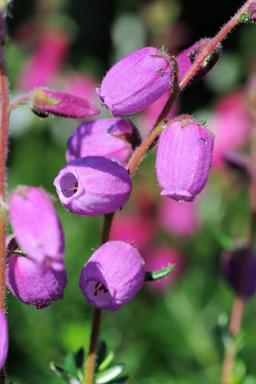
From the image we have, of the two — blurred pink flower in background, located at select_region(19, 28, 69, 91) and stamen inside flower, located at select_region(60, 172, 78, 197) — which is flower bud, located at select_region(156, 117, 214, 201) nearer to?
stamen inside flower, located at select_region(60, 172, 78, 197)

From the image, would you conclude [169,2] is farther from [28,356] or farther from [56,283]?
[56,283]

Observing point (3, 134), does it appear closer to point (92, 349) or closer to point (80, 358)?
point (92, 349)

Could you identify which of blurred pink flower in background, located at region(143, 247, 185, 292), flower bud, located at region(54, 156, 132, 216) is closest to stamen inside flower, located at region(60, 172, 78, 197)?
flower bud, located at region(54, 156, 132, 216)

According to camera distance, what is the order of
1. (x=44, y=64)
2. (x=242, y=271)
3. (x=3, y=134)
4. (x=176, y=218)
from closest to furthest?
1. (x=3, y=134)
2. (x=242, y=271)
3. (x=176, y=218)
4. (x=44, y=64)

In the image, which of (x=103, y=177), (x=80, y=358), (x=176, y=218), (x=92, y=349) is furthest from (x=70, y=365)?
(x=176, y=218)

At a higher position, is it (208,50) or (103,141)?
(208,50)

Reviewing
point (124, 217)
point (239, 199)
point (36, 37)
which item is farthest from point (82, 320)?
point (36, 37)

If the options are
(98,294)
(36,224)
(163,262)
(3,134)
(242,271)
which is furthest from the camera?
(163,262)
